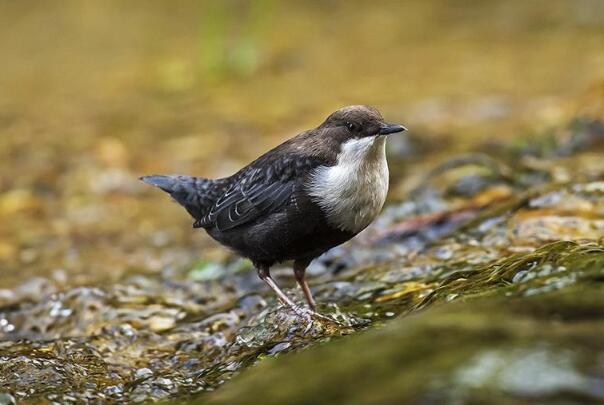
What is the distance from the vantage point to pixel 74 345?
13.9 feet

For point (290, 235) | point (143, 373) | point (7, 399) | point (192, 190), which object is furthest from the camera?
point (192, 190)

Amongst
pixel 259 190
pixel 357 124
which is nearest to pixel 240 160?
pixel 259 190

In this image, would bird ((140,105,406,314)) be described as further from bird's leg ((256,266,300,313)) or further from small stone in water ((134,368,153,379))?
small stone in water ((134,368,153,379))

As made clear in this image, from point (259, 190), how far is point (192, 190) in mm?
794

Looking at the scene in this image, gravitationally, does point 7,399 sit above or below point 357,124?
below

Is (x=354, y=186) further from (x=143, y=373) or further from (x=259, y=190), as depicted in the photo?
(x=143, y=373)

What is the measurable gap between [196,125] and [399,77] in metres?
2.59

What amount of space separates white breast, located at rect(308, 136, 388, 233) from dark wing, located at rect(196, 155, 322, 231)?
0.15 metres

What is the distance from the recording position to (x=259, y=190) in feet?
15.1

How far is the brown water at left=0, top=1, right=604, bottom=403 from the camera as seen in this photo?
4152 mm

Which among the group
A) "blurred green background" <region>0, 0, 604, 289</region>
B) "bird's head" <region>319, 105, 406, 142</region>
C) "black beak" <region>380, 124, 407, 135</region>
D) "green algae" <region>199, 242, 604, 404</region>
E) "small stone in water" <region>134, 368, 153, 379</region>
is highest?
"blurred green background" <region>0, 0, 604, 289</region>

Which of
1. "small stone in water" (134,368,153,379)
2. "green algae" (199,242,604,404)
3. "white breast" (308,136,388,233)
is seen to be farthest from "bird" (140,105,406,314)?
"green algae" (199,242,604,404)

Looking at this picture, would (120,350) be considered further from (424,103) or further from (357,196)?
(424,103)

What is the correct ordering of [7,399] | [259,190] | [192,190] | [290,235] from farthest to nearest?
[192,190]
[259,190]
[290,235]
[7,399]
